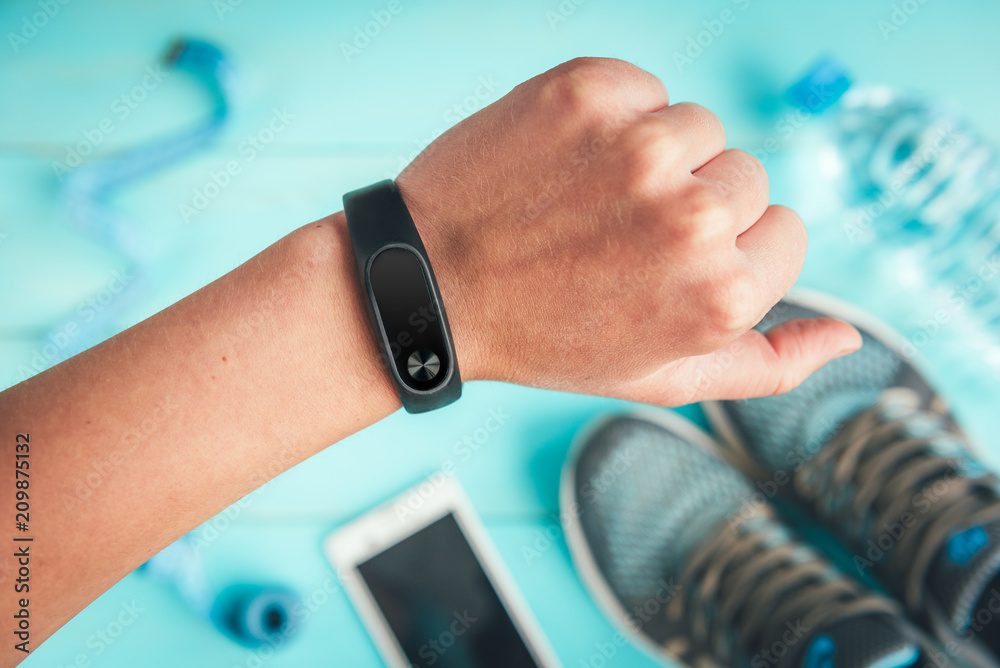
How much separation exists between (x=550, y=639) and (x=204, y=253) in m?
1.09

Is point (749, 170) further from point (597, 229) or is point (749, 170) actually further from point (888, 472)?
point (888, 472)

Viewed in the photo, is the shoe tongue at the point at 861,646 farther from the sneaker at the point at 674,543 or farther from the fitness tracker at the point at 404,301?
the fitness tracker at the point at 404,301

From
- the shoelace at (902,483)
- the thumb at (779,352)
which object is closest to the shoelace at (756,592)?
the shoelace at (902,483)

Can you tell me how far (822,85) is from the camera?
1.37 m

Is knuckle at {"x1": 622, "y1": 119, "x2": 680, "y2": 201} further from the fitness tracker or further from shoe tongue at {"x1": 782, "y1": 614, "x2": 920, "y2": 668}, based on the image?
shoe tongue at {"x1": 782, "y1": 614, "x2": 920, "y2": 668}

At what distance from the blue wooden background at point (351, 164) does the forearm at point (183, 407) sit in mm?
553

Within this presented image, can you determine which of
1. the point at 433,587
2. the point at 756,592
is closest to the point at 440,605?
the point at 433,587

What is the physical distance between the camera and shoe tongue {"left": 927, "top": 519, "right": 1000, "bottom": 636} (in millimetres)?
1062

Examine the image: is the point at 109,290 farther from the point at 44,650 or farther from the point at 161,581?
the point at 44,650

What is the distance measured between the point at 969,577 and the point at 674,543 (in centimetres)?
51

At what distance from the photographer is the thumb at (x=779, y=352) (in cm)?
82

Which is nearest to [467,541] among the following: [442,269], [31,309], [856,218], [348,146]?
[442,269]

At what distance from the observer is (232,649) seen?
1.25 meters

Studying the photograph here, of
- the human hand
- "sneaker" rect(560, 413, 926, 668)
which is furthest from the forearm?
"sneaker" rect(560, 413, 926, 668)
